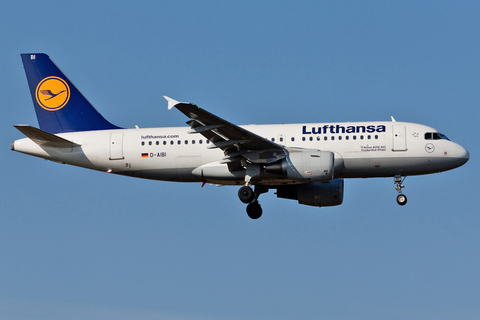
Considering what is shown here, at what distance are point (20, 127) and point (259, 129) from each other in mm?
12403

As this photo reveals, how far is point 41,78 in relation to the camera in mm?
40812

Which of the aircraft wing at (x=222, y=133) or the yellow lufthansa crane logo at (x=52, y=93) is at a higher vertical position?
A: the yellow lufthansa crane logo at (x=52, y=93)

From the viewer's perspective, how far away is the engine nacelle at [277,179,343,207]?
39.7 meters

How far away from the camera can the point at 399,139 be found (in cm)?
3650

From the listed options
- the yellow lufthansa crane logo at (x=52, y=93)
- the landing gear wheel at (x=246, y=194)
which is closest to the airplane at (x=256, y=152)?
the landing gear wheel at (x=246, y=194)

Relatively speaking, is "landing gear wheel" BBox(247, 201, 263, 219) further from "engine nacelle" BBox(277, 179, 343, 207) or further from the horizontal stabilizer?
the horizontal stabilizer

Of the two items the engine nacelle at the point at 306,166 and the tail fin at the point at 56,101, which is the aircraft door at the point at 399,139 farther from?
the tail fin at the point at 56,101

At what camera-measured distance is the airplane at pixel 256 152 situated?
3550 cm

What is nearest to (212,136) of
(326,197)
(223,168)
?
(223,168)

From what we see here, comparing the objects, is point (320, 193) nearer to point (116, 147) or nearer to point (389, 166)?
point (389, 166)

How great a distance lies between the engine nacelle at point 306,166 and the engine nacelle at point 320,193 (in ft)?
14.0

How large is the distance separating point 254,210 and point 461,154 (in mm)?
11500

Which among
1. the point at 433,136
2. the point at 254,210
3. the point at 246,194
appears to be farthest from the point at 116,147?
the point at 433,136

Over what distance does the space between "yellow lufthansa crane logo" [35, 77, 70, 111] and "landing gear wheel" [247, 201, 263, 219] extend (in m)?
12.3
